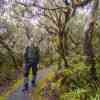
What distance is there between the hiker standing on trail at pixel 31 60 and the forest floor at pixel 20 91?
8 cm

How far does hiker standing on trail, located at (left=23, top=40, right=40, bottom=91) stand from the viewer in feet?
13.3

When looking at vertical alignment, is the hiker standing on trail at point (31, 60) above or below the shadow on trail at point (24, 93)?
above

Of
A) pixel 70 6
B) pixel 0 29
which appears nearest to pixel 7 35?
pixel 0 29

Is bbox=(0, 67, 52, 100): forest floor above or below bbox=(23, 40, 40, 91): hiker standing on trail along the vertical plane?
below

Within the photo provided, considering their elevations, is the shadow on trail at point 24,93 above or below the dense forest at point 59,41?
below

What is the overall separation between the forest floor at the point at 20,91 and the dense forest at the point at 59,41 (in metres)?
0.03

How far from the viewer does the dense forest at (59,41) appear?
404cm

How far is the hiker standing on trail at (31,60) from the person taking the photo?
13.3 ft

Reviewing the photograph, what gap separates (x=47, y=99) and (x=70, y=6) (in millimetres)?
1457

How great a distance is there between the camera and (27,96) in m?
4.00

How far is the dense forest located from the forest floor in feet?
0.10

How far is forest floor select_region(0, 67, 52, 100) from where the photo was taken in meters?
3.97

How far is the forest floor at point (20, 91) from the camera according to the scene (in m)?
3.97

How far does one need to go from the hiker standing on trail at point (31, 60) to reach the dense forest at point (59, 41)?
0.20 ft
